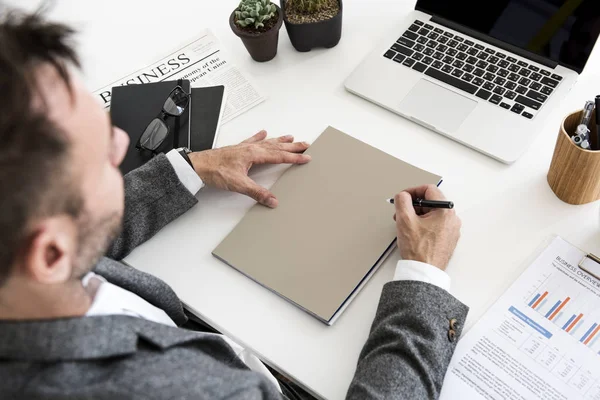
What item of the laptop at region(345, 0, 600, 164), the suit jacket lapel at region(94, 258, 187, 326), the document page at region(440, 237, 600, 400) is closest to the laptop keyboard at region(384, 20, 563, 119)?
the laptop at region(345, 0, 600, 164)

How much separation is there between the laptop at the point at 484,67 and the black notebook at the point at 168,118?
31 centimetres

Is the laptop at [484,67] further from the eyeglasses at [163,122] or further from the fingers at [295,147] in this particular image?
the eyeglasses at [163,122]

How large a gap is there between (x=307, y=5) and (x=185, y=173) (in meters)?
0.46

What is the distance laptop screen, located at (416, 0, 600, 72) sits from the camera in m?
1.02

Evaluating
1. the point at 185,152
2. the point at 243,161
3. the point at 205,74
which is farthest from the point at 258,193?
the point at 205,74

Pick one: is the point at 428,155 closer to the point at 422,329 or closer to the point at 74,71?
the point at 422,329

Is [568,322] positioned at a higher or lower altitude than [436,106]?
lower

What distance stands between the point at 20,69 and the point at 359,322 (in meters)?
0.60

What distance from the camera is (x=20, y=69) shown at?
1.78 feet

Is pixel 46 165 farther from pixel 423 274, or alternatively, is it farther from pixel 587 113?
pixel 587 113

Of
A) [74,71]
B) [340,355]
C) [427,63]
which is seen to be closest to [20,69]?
[74,71]

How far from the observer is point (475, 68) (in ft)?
3.74

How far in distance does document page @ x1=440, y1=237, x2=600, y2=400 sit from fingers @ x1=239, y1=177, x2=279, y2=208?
403 millimetres

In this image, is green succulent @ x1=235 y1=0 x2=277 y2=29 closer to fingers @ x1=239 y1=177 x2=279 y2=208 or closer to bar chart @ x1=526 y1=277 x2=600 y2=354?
fingers @ x1=239 y1=177 x2=279 y2=208
